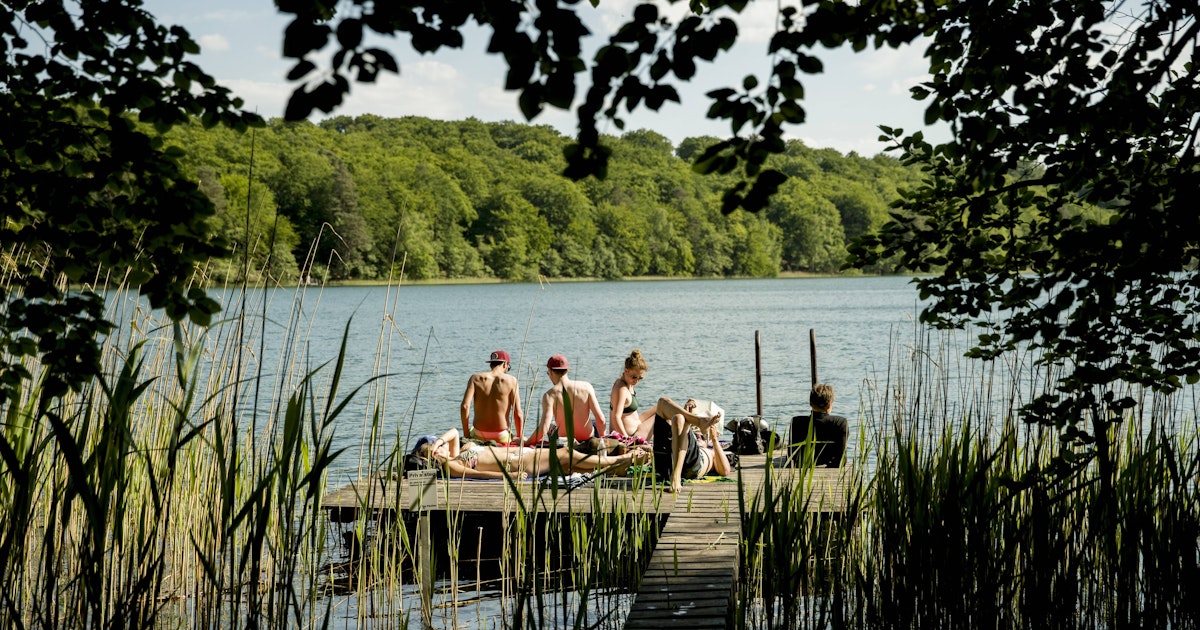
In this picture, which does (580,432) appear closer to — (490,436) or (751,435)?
(490,436)

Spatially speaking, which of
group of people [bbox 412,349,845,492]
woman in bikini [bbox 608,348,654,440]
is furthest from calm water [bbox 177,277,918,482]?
woman in bikini [bbox 608,348,654,440]

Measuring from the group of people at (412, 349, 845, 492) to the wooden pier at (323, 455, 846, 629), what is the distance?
0.22 metres

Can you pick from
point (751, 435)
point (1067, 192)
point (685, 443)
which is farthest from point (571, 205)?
point (1067, 192)

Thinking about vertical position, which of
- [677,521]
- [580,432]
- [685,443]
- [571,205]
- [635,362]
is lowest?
[677,521]

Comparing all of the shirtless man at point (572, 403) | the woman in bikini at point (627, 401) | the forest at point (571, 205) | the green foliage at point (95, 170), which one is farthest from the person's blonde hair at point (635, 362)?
the forest at point (571, 205)

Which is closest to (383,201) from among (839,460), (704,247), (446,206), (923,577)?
(446,206)

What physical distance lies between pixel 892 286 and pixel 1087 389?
326 feet

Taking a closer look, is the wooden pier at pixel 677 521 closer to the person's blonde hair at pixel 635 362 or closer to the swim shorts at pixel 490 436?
the swim shorts at pixel 490 436

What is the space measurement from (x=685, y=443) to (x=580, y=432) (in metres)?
1.57

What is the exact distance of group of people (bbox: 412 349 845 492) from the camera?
754 cm

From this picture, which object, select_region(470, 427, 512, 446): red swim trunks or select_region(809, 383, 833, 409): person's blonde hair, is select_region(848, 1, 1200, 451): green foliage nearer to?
select_region(809, 383, 833, 409): person's blonde hair

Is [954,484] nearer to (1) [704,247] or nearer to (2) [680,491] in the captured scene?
(2) [680,491]

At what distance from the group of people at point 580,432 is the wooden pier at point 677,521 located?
0.71ft

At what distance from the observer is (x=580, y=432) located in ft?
28.6
